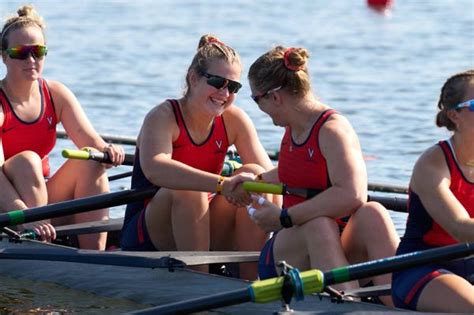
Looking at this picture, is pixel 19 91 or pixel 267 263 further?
pixel 19 91

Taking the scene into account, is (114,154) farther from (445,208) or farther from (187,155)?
(445,208)

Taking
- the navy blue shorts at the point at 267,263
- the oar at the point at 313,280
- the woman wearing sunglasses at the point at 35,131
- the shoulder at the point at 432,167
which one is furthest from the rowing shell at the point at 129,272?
the shoulder at the point at 432,167

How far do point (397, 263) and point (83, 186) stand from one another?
8.62 feet

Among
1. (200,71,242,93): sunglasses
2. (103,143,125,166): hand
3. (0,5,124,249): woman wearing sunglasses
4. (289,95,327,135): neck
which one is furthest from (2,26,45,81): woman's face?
(289,95,327,135): neck

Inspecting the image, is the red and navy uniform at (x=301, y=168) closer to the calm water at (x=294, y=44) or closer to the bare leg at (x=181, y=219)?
the bare leg at (x=181, y=219)

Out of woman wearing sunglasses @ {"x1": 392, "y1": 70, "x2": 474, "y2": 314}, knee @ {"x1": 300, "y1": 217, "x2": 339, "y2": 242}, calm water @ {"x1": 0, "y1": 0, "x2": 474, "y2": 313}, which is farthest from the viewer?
calm water @ {"x1": 0, "y1": 0, "x2": 474, "y2": 313}

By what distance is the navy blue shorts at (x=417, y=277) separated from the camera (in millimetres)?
5148

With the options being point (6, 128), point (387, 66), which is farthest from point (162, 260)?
point (387, 66)

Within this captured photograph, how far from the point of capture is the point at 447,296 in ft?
16.5

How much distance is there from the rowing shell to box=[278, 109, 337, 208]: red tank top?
0.49m

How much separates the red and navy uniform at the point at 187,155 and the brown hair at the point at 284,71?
805 millimetres

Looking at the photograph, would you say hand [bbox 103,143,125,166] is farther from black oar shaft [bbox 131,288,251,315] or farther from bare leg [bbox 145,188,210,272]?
black oar shaft [bbox 131,288,251,315]

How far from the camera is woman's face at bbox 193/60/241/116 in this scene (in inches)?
244

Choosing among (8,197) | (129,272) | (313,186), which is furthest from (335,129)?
(8,197)
